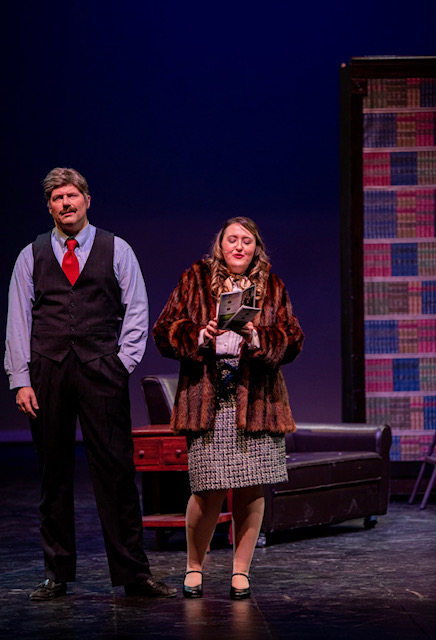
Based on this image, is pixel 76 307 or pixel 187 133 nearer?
pixel 76 307

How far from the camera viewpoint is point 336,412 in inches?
397

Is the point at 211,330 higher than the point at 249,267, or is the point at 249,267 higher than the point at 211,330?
the point at 249,267

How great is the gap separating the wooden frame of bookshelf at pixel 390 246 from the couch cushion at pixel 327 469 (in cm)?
75

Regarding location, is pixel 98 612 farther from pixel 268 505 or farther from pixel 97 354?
pixel 268 505

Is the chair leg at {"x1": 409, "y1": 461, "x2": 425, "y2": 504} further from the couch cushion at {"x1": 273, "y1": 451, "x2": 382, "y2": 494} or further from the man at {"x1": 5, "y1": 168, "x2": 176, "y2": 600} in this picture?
the man at {"x1": 5, "y1": 168, "x2": 176, "y2": 600}

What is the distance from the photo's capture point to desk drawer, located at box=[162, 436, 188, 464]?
492 centimetres

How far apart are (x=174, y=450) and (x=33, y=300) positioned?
1.47m

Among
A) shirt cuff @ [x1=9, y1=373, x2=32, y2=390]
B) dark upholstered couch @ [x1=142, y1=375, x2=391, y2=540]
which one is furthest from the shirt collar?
dark upholstered couch @ [x1=142, y1=375, x2=391, y2=540]

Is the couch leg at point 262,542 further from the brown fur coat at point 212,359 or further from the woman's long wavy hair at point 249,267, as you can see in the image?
the woman's long wavy hair at point 249,267

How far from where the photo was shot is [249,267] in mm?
3834

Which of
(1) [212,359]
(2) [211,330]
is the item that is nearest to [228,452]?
(1) [212,359]

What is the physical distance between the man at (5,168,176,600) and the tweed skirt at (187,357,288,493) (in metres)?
0.27

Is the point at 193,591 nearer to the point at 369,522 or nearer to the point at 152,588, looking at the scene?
the point at 152,588

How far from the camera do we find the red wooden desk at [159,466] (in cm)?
493
